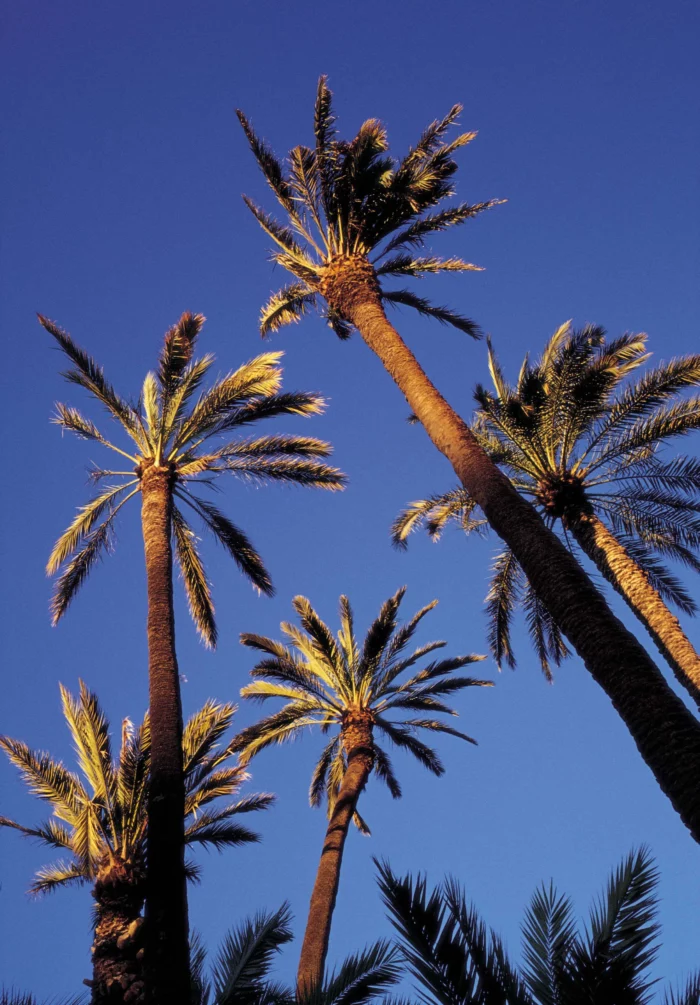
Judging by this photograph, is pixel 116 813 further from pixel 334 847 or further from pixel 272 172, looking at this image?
pixel 272 172

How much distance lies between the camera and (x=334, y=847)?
1429 cm

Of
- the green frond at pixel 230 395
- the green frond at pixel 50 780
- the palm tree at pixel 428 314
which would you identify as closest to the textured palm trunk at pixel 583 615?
the palm tree at pixel 428 314

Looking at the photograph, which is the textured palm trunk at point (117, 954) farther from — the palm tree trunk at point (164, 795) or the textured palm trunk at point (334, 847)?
the textured palm trunk at point (334, 847)

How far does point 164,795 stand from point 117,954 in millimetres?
1541

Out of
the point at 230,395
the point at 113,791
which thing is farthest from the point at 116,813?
the point at 230,395

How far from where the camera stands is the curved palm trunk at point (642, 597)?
12.1 meters

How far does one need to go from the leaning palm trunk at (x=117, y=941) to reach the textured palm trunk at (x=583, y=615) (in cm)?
478

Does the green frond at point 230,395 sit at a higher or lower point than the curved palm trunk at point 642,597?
higher

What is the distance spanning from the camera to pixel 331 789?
62.0 feet

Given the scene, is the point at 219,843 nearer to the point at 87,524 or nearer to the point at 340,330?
the point at 87,524

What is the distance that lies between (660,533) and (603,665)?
34.2 ft

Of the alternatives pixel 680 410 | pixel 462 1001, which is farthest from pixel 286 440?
pixel 462 1001

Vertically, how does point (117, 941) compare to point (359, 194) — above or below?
below

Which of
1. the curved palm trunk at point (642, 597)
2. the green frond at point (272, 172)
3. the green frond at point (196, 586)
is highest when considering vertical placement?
the green frond at point (272, 172)
